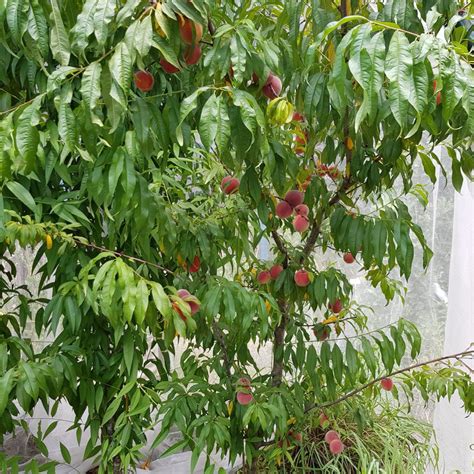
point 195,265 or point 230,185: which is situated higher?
point 230,185

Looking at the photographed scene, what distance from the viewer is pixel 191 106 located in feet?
3.16

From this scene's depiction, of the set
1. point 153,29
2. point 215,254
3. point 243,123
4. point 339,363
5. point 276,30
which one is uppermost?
point 276,30

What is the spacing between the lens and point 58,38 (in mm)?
946

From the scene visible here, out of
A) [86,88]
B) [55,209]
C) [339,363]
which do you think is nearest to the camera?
[86,88]

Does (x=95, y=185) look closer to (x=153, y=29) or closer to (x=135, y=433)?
(x=153, y=29)

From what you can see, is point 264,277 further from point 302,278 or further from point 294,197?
point 294,197

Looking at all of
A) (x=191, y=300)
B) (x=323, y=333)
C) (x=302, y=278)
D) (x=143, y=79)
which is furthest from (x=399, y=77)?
(x=323, y=333)

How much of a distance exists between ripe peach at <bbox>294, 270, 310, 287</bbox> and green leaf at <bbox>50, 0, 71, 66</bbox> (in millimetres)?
798

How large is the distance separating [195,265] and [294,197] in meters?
0.28

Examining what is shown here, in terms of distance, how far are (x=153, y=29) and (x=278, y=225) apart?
80 centimetres

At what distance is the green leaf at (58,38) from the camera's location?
94 centimetres

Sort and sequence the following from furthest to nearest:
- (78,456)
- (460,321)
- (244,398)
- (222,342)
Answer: (78,456), (460,321), (222,342), (244,398)

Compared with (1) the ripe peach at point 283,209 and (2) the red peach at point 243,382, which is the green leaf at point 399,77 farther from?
(2) the red peach at point 243,382

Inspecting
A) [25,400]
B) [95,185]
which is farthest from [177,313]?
[25,400]
